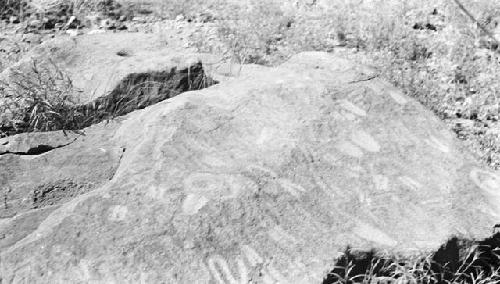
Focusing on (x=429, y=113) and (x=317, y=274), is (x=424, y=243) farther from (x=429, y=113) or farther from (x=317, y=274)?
(x=429, y=113)

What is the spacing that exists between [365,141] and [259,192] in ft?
2.00

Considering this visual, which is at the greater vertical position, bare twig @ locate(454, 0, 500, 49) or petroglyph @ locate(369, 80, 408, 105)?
petroglyph @ locate(369, 80, 408, 105)

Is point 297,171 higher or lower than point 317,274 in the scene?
higher

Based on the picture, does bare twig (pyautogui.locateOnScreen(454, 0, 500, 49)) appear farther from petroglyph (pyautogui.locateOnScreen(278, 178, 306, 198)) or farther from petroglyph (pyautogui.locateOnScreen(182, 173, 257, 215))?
petroglyph (pyautogui.locateOnScreen(182, 173, 257, 215))

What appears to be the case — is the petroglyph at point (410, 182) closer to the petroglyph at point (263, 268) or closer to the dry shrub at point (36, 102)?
the petroglyph at point (263, 268)

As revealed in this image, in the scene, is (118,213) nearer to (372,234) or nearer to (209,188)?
(209,188)

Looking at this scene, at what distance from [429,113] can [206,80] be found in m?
1.44

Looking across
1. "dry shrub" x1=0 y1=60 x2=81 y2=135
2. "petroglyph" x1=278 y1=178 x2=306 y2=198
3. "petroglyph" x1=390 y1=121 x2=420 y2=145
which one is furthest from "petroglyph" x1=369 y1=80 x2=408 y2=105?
"dry shrub" x1=0 y1=60 x2=81 y2=135

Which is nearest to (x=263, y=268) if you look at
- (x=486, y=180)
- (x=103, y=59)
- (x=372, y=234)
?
(x=372, y=234)

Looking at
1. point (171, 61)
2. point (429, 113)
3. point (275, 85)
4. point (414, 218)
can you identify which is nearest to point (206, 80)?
point (171, 61)

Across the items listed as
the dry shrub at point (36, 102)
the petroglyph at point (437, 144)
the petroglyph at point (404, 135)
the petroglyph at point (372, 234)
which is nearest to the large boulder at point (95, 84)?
the dry shrub at point (36, 102)

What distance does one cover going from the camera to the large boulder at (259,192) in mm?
2633

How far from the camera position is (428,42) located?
210 inches

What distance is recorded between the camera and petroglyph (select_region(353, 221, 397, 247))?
2830 millimetres
